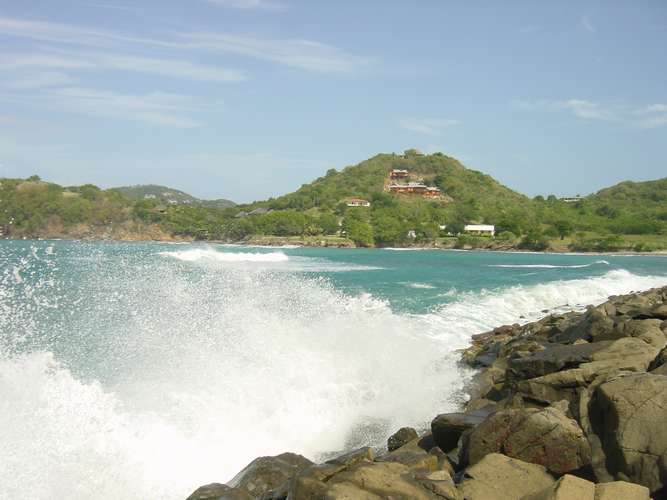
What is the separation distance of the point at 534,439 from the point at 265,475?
303cm

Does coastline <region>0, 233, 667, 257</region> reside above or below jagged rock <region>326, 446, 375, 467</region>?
below

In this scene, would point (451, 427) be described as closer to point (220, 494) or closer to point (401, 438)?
point (401, 438)

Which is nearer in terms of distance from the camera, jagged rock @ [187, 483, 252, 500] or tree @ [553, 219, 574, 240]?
jagged rock @ [187, 483, 252, 500]

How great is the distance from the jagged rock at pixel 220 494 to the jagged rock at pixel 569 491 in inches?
120

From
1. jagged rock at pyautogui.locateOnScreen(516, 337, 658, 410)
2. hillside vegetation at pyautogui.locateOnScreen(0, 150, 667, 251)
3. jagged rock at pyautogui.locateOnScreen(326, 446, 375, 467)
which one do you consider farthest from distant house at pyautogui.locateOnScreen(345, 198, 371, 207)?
jagged rock at pyautogui.locateOnScreen(326, 446, 375, 467)

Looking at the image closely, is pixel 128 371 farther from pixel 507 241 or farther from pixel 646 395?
pixel 507 241

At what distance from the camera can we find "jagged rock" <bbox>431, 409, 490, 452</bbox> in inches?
294

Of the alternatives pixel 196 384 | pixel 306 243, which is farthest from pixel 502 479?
pixel 306 243

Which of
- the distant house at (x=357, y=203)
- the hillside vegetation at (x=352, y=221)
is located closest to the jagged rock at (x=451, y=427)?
the hillside vegetation at (x=352, y=221)

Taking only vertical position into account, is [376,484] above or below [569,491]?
below

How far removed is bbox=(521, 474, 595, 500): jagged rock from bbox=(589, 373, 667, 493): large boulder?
75 centimetres

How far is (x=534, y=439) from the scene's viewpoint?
6141mm

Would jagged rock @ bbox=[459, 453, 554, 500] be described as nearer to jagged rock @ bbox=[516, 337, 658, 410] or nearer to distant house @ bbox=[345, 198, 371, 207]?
jagged rock @ bbox=[516, 337, 658, 410]

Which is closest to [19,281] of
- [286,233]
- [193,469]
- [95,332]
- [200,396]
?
[95,332]
